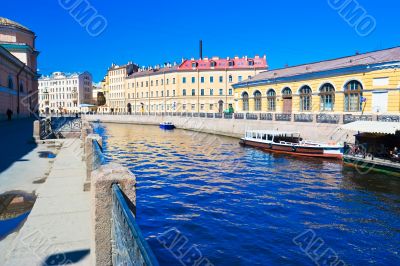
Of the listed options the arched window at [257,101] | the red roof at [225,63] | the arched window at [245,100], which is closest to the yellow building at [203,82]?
the red roof at [225,63]

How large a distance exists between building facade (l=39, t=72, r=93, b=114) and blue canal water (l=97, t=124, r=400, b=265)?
122m

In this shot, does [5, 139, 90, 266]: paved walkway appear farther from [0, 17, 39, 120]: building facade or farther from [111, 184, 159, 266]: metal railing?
[0, 17, 39, 120]: building facade

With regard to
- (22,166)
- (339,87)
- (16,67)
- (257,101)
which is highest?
(16,67)

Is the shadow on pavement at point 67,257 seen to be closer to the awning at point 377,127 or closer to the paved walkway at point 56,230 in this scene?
the paved walkway at point 56,230

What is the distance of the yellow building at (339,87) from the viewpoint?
27.1 m

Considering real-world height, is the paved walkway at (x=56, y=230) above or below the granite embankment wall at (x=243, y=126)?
below

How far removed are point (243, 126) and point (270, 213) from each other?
30278mm

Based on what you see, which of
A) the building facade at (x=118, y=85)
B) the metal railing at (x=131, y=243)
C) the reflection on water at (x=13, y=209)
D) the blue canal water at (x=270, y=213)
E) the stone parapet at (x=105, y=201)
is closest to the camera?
the metal railing at (x=131, y=243)

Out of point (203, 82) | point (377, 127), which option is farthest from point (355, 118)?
point (203, 82)

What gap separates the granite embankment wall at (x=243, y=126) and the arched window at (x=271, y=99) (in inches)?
142

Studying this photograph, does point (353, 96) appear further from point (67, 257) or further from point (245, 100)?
point (67, 257)

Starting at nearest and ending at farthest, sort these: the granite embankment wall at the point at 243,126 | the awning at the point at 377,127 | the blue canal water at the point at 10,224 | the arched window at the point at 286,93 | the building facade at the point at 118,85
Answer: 1. the blue canal water at the point at 10,224
2. the awning at the point at 377,127
3. the granite embankment wall at the point at 243,126
4. the arched window at the point at 286,93
5. the building facade at the point at 118,85

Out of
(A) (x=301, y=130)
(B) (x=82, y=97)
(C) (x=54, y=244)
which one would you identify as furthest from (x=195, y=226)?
(B) (x=82, y=97)

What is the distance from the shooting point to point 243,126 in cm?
4281
